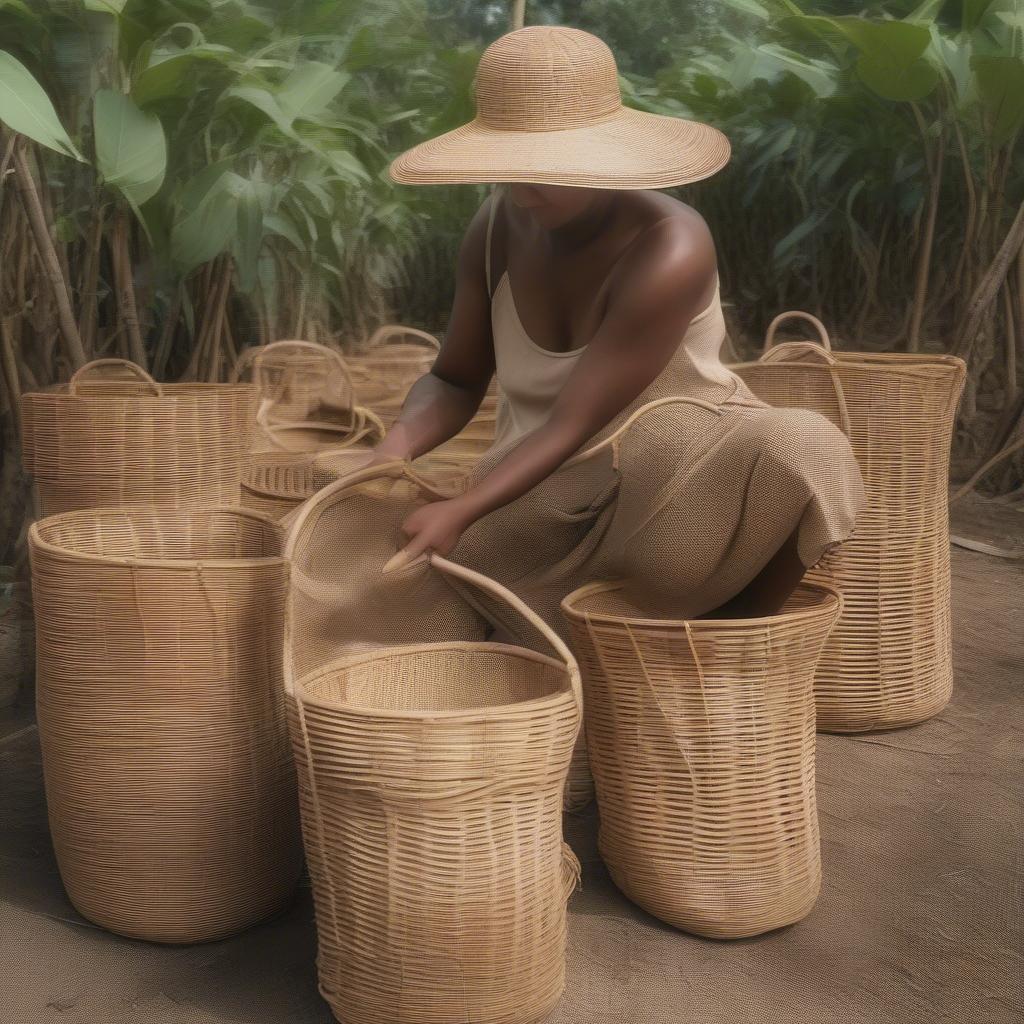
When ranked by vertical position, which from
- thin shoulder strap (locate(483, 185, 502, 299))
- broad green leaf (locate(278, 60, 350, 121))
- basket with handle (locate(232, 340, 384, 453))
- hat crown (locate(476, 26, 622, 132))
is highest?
hat crown (locate(476, 26, 622, 132))

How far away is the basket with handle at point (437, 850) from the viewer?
1483 millimetres

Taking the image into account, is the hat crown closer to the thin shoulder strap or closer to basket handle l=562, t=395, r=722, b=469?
the thin shoulder strap

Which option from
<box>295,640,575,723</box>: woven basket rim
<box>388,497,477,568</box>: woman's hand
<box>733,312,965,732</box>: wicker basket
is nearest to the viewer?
<box>295,640,575,723</box>: woven basket rim

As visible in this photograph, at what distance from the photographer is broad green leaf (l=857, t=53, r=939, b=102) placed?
3582mm

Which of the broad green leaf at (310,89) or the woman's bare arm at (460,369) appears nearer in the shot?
the woman's bare arm at (460,369)

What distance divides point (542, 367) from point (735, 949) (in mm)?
898

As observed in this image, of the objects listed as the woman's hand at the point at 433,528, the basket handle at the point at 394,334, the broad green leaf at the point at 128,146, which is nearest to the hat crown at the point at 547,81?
the woman's hand at the point at 433,528

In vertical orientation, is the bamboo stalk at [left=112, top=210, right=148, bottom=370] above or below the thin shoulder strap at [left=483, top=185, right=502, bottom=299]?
below

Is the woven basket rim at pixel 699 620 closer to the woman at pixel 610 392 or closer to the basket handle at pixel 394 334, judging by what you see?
the woman at pixel 610 392

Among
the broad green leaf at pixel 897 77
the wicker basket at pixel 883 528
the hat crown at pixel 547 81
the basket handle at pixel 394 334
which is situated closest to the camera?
the hat crown at pixel 547 81

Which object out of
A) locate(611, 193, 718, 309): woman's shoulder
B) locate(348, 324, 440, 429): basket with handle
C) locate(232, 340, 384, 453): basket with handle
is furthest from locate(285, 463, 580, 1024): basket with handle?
locate(348, 324, 440, 429): basket with handle

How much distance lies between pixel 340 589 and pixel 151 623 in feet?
0.96

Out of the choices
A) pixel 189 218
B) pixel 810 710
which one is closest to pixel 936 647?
pixel 810 710

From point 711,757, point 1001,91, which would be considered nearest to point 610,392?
point 711,757
